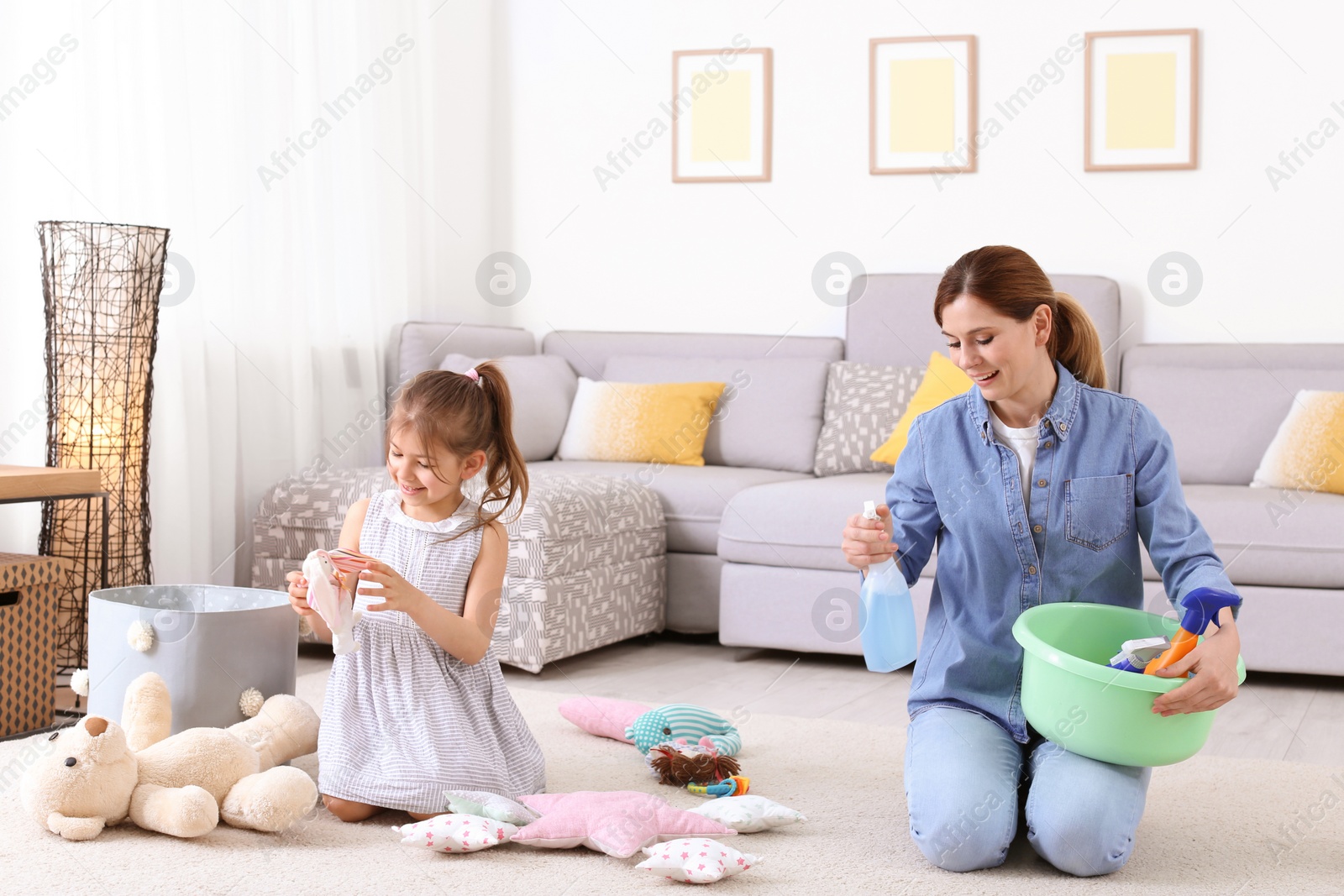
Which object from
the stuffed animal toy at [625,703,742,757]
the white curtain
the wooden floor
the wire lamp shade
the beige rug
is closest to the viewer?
the beige rug

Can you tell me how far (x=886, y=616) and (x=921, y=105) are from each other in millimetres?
2450

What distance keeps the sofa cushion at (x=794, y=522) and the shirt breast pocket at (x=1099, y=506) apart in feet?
3.95

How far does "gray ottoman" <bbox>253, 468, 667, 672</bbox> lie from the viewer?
2.82 m

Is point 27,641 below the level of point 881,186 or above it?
below

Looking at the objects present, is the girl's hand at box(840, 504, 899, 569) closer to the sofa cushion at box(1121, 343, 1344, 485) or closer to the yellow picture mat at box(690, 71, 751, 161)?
the sofa cushion at box(1121, 343, 1344, 485)

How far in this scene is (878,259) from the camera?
12.8 ft

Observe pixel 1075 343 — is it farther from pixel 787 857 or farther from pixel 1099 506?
pixel 787 857

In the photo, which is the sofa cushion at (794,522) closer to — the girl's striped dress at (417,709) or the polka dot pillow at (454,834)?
the girl's striped dress at (417,709)

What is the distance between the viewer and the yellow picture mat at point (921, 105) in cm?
380

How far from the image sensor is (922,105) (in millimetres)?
3830

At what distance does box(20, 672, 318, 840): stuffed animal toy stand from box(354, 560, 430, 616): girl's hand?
0.83 feet

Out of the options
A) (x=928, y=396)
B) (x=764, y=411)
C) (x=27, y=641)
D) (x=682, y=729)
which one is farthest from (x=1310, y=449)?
(x=27, y=641)

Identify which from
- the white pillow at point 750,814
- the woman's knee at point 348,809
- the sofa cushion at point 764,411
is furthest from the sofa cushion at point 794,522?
the woman's knee at point 348,809

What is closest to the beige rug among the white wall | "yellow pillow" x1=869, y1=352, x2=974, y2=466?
"yellow pillow" x1=869, y1=352, x2=974, y2=466
